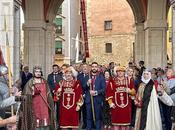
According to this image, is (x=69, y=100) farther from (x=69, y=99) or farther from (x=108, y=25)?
(x=108, y=25)

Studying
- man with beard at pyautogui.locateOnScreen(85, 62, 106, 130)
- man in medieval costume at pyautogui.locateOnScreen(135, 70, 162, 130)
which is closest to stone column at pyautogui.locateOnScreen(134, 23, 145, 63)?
man with beard at pyautogui.locateOnScreen(85, 62, 106, 130)

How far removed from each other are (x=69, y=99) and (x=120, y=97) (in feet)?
3.70

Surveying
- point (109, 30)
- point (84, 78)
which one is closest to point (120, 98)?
point (84, 78)

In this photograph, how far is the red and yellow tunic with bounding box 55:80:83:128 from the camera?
35.2ft

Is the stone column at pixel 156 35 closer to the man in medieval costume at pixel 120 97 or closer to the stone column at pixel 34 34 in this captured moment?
the stone column at pixel 34 34

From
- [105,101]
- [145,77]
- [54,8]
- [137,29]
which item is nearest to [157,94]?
[145,77]

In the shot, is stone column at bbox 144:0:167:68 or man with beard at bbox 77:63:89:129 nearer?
man with beard at bbox 77:63:89:129

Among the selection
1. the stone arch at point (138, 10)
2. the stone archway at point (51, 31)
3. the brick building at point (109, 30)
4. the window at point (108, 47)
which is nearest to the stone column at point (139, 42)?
the stone archway at point (51, 31)

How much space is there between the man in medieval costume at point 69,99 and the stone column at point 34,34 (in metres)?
9.22

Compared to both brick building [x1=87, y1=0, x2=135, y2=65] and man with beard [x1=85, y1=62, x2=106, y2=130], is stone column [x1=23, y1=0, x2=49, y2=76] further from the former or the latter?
brick building [x1=87, y1=0, x2=135, y2=65]

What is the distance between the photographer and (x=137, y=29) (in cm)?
2255

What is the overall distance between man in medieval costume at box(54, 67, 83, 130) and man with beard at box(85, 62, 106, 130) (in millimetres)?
725

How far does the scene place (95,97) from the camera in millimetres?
11492

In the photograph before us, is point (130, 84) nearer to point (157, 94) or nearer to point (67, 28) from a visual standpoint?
point (157, 94)
